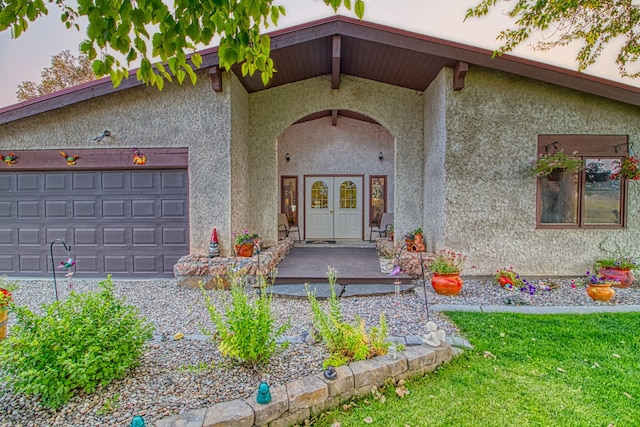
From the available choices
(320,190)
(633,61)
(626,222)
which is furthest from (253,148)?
(633,61)

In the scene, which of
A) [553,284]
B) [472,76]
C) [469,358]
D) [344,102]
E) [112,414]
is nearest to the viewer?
[112,414]

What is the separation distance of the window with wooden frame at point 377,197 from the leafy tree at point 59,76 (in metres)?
13.3

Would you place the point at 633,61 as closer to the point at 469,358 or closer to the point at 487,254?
the point at 487,254

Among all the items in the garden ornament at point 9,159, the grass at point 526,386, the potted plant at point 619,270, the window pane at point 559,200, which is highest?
the garden ornament at point 9,159

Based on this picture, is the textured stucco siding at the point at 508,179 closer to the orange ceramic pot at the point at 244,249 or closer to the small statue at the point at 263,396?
the orange ceramic pot at the point at 244,249

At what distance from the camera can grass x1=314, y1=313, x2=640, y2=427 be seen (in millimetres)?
2086

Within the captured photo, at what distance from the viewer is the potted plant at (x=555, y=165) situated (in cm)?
497

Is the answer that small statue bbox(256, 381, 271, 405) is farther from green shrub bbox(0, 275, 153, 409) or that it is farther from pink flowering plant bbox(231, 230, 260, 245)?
pink flowering plant bbox(231, 230, 260, 245)

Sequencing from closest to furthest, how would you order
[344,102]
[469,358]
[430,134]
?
1. [469,358]
2. [430,134]
3. [344,102]

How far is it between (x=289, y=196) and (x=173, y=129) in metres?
4.40

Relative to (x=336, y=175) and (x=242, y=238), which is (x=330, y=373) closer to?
(x=242, y=238)

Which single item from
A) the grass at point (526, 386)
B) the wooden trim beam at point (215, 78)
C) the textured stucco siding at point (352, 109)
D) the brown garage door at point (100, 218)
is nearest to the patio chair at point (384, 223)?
the textured stucco siding at point (352, 109)

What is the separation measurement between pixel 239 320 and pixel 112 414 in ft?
3.08

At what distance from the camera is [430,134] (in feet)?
20.2
